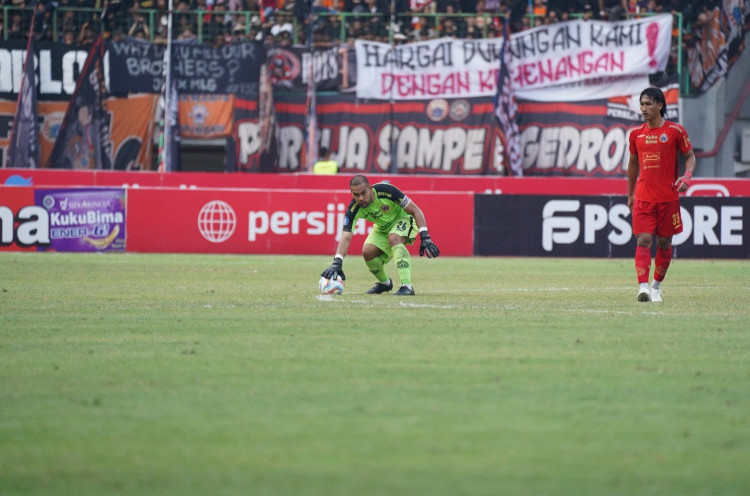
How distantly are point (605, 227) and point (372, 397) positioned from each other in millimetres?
17823

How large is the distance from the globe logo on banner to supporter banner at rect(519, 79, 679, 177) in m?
9.44

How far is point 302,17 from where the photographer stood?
30.3 meters

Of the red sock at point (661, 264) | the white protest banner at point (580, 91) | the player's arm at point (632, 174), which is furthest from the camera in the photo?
the white protest banner at point (580, 91)

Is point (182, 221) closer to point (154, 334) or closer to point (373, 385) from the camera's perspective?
point (154, 334)

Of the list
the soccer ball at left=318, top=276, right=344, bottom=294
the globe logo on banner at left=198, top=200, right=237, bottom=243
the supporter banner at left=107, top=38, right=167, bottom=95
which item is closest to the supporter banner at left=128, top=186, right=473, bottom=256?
the globe logo on banner at left=198, top=200, right=237, bottom=243

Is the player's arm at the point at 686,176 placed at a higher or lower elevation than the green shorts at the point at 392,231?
higher

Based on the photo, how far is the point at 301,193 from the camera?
78.1ft

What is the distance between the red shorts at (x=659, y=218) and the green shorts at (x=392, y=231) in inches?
106

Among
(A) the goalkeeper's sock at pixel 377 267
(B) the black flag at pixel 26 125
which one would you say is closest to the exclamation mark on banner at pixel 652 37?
(B) the black flag at pixel 26 125

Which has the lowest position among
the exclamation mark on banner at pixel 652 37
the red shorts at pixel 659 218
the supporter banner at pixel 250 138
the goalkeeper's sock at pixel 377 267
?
the goalkeeper's sock at pixel 377 267

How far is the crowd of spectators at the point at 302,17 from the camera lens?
98.0 ft

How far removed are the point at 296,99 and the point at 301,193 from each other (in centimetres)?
731

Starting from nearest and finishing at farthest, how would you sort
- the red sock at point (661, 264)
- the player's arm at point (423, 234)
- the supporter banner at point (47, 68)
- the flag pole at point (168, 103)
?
the red sock at point (661, 264) → the player's arm at point (423, 234) → the flag pole at point (168, 103) → the supporter banner at point (47, 68)

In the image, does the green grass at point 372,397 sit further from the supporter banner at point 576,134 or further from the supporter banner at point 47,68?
the supporter banner at point 47,68
